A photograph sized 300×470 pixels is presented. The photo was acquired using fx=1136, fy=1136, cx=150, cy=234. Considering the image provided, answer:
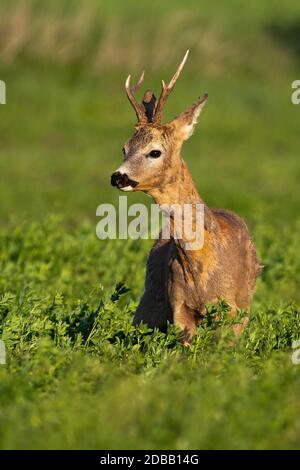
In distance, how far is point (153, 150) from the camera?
809cm

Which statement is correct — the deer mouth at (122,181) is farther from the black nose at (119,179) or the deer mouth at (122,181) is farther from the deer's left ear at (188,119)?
the deer's left ear at (188,119)

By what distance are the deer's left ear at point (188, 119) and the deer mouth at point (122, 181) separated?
71 cm

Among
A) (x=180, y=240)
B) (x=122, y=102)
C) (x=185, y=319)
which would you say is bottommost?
(x=185, y=319)

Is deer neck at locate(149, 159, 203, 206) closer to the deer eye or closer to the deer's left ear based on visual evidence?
the deer eye

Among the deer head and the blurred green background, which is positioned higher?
the blurred green background

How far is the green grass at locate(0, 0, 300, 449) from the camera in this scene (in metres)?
5.75

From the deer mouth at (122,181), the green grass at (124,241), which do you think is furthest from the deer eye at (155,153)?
the green grass at (124,241)

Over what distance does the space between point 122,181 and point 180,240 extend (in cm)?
68

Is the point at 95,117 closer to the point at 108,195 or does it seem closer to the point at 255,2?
the point at 108,195

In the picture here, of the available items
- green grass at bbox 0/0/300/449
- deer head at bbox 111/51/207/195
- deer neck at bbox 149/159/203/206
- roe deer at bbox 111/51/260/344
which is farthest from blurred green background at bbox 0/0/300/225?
deer neck at bbox 149/159/203/206

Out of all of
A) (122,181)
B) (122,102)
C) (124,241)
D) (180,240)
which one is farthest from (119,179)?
(122,102)

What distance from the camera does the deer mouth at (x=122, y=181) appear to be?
7.75m

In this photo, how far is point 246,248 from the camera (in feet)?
28.7

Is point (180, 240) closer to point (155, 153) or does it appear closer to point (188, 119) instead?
point (155, 153)
